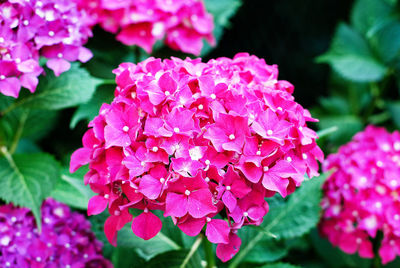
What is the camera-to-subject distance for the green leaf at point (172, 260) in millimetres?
1066

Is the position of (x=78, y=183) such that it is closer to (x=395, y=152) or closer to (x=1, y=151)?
(x=1, y=151)

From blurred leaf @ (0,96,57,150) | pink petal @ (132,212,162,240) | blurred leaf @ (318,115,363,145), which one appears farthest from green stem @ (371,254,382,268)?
blurred leaf @ (0,96,57,150)

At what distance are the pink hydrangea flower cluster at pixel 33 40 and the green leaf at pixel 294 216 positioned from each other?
63cm

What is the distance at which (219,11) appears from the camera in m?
1.77


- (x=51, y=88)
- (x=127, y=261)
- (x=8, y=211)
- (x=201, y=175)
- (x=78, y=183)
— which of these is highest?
(x=201, y=175)

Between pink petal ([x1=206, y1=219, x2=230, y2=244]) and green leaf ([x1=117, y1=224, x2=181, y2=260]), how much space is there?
14.4 inches

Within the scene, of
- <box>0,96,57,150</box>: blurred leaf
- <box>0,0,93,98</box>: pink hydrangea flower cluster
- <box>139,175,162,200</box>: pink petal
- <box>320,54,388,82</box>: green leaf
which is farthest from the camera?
<box>320,54,388,82</box>: green leaf

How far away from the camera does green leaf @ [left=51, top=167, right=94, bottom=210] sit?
1.13m

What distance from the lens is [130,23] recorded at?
1.39 meters

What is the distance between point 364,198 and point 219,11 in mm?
867

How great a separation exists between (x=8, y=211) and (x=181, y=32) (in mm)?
702

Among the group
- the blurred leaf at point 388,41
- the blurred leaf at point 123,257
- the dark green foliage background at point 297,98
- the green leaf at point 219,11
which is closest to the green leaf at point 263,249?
the dark green foliage background at point 297,98

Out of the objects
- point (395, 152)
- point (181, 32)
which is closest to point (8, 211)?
point (181, 32)

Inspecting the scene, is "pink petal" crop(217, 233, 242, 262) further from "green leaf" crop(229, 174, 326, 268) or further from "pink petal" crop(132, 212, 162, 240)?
"green leaf" crop(229, 174, 326, 268)
